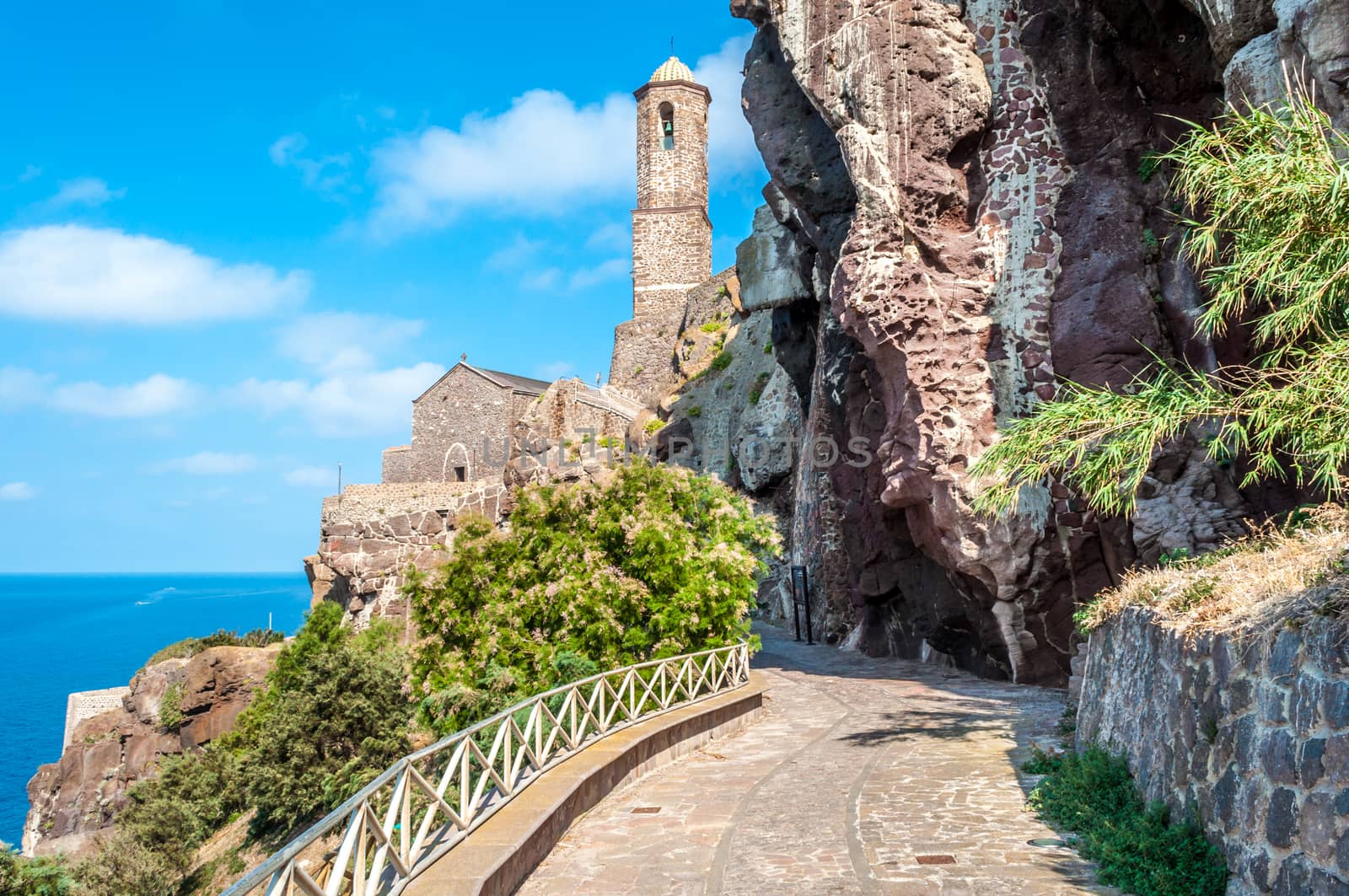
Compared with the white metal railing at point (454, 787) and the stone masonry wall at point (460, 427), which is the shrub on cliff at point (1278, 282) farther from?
the stone masonry wall at point (460, 427)

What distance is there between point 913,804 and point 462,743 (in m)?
4.32

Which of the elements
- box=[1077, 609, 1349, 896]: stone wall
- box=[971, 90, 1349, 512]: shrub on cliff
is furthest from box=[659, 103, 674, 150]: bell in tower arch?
box=[1077, 609, 1349, 896]: stone wall

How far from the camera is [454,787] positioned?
11.1 meters

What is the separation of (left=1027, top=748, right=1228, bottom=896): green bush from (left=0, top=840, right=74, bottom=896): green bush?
15044 mm

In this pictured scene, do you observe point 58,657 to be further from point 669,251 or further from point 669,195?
point 669,195

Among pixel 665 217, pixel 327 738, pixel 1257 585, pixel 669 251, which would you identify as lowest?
pixel 327 738

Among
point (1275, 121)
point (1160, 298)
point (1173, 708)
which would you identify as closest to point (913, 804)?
point (1173, 708)

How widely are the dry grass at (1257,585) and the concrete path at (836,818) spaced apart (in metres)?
1.98

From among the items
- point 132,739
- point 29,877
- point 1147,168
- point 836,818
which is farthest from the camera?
point 132,739

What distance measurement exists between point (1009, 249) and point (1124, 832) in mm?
12362

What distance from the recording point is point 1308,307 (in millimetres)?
7785

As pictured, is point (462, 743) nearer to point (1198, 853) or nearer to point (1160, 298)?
point (1198, 853)

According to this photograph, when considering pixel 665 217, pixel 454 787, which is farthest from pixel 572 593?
pixel 665 217

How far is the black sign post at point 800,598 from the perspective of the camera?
87.9 ft
